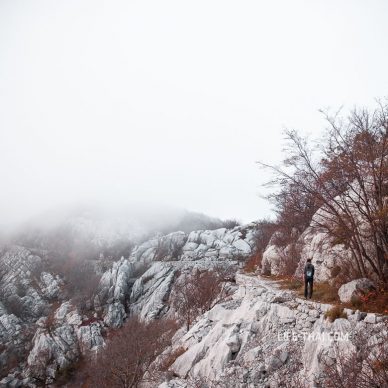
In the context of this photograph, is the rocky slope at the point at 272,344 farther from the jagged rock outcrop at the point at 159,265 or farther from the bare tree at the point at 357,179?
the jagged rock outcrop at the point at 159,265

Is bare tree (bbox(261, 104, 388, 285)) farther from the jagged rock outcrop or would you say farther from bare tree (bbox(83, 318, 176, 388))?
Answer: the jagged rock outcrop

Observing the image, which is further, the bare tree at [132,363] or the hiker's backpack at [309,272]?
the bare tree at [132,363]

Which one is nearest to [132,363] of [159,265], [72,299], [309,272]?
[309,272]

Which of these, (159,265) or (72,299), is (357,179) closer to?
(159,265)

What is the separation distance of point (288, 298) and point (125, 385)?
14318 mm

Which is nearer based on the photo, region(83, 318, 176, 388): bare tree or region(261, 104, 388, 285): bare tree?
region(261, 104, 388, 285): bare tree

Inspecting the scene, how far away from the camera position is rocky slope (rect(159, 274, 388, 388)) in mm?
10188

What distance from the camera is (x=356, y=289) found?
1273 centimetres

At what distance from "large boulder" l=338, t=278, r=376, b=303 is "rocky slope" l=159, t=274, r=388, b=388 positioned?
1.04 m

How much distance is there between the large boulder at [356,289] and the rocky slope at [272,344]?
3.40 feet

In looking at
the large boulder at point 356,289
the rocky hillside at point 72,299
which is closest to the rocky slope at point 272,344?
the large boulder at point 356,289

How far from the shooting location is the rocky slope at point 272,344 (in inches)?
401

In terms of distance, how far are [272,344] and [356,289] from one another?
4434 mm

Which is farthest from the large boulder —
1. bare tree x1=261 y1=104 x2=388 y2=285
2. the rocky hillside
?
the rocky hillside
